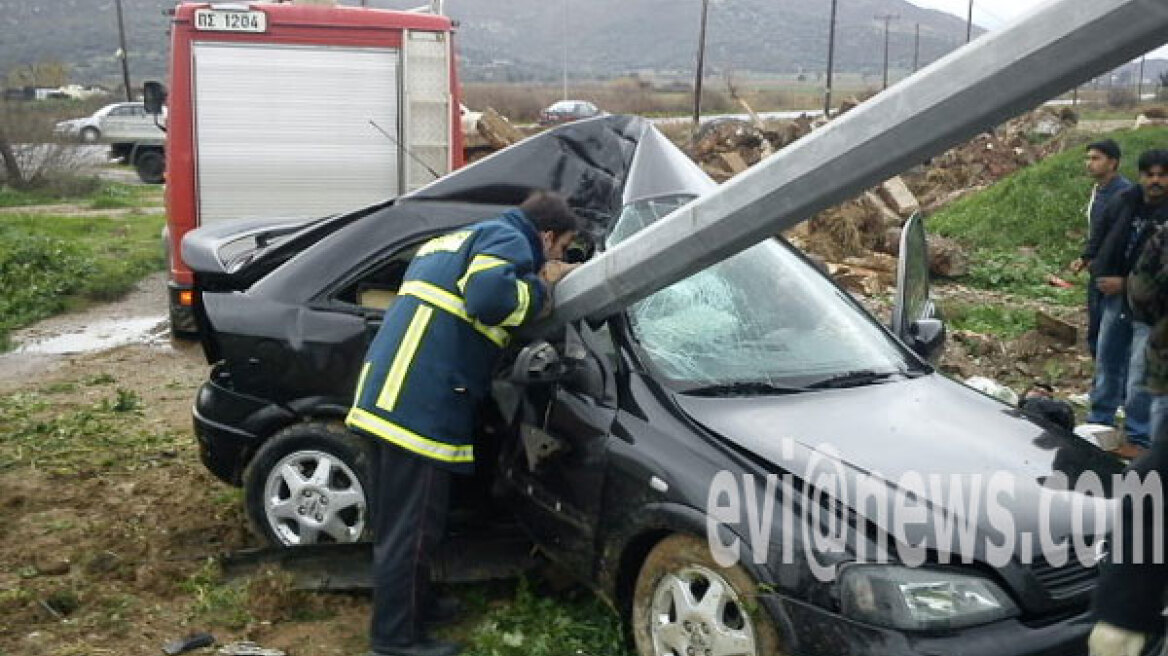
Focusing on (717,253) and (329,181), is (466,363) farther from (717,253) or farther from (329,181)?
(329,181)

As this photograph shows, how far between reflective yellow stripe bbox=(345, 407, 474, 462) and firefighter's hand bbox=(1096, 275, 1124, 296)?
4.52 m

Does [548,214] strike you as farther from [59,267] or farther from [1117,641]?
[59,267]

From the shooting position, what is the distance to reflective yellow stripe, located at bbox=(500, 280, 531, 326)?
3635 mm

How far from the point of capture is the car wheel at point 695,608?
3.23m

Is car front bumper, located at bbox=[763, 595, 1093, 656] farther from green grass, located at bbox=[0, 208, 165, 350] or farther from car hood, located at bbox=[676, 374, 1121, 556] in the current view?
green grass, located at bbox=[0, 208, 165, 350]

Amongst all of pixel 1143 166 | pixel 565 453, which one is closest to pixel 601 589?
pixel 565 453

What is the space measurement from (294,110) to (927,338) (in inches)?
233

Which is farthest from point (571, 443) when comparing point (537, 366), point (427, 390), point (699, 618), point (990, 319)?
point (990, 319)

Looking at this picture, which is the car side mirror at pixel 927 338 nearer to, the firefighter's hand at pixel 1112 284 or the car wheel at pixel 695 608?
the car wheel at pixel 695 608

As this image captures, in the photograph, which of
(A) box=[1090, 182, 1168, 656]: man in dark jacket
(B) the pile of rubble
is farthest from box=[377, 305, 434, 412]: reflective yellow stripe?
(B) the pile of rubble

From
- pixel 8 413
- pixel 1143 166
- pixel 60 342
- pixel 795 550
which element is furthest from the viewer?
pixel 60 342

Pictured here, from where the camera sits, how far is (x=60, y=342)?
9.88 metres

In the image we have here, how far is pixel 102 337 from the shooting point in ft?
33.2

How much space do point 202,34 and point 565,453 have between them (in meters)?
6.18
